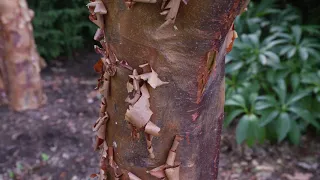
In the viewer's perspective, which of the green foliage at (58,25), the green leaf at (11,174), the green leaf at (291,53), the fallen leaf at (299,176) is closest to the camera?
the green leaf at (11,174)

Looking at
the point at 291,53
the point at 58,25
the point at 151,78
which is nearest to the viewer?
the point at 151,78

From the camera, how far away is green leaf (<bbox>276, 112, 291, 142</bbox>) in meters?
2.10

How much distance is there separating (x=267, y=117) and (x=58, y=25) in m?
2.06

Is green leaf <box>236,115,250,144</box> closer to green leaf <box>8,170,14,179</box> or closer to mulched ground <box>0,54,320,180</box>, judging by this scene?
mulched ground <box>0,54,320,180</box>

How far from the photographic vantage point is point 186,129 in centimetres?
66

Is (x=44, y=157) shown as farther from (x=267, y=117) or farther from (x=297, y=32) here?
(x=297, y=32)

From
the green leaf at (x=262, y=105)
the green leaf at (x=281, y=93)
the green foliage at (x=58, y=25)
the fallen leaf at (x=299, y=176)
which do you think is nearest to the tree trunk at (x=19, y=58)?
the green foliage at (x=58, y=25)

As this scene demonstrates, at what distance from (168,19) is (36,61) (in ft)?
6.81

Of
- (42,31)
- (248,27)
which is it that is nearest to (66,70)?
(42,31)

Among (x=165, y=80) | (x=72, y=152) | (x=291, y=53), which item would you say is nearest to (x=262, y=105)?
(x=291, y=53)

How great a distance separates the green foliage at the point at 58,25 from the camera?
318cm

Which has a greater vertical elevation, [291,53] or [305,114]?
[291,53]

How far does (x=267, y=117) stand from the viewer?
7.06 feet

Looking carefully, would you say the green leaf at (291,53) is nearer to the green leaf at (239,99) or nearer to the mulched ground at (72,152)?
the green leaf at (239,99)
